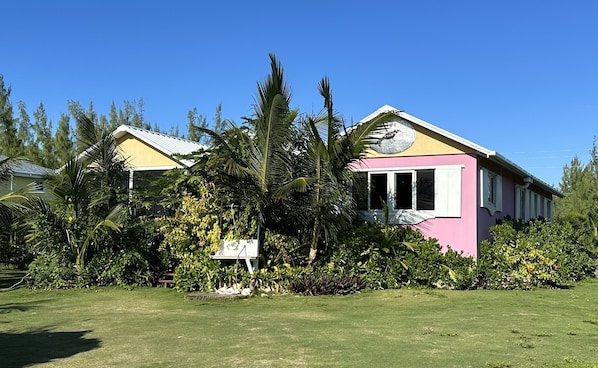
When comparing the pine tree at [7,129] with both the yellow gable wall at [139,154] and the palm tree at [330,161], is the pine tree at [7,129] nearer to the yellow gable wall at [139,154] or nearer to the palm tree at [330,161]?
the yellow gable wall at [139,154]

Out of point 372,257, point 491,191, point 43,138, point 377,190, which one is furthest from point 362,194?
point 43,138

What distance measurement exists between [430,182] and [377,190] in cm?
163

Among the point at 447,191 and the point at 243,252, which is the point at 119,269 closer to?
the point at 243,252

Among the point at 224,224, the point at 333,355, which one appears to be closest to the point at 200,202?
the point at 224,224

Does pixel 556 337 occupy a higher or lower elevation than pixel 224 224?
lower

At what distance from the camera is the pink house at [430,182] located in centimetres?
1577

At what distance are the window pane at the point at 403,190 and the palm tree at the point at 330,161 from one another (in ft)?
9.81

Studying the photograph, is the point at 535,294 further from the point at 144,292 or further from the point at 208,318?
the point at 144,292

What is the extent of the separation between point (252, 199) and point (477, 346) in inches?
292

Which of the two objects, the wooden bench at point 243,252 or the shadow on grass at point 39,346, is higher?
the wooden bench at point 243,252

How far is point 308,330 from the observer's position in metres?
8.59

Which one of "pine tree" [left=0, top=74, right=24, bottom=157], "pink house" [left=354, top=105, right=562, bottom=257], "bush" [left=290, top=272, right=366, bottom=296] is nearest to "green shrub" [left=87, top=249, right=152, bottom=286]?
"bush" [left=290, top=272, right=366, bottom=296]

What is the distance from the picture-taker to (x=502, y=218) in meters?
18.9

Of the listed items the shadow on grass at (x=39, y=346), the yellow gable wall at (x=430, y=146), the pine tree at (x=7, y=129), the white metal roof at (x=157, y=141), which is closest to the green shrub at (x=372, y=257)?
the yellow gable wall at (x=430, y=146)
